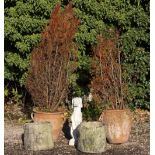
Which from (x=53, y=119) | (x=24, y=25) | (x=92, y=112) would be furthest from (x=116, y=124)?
(x=24, y=25)

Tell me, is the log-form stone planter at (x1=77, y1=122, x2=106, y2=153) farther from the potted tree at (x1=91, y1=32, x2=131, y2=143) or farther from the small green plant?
the small green plant

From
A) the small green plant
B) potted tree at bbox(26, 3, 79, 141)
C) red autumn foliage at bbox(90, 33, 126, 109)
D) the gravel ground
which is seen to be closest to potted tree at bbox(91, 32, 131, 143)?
red autumn foliage at bbox(90, 33, 126, 109)

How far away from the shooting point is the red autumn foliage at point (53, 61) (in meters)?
6.96

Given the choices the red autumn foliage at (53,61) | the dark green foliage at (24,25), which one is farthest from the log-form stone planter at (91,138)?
the dark green foliage at (24,25)

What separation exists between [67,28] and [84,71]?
1857 mm

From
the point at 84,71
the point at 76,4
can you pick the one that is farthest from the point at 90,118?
the point at 76,4

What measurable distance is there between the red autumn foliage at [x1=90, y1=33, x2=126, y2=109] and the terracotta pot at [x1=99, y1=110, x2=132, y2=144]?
321 mm

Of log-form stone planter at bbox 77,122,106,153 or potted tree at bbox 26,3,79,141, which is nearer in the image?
log-form stone planter at bbox 77,122,106,153

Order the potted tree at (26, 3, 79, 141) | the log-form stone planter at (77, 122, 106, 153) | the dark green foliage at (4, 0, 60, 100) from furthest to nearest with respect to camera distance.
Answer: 1. the dark green foliage at (4, 0, 60, 100)
2. the potted tree at (26, 3, 79, 141)
3. the log-form stone planter at (77, 122, 106, 153)

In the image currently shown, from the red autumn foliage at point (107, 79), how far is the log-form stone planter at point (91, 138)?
2.65ft

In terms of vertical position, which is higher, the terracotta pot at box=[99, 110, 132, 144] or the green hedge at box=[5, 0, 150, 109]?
the green hedge at box=[5, 0, 150, 109]

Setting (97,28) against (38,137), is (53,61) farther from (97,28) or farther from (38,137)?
(97,28)

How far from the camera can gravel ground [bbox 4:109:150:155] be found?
6328 millimetres

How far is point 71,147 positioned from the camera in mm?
6586
